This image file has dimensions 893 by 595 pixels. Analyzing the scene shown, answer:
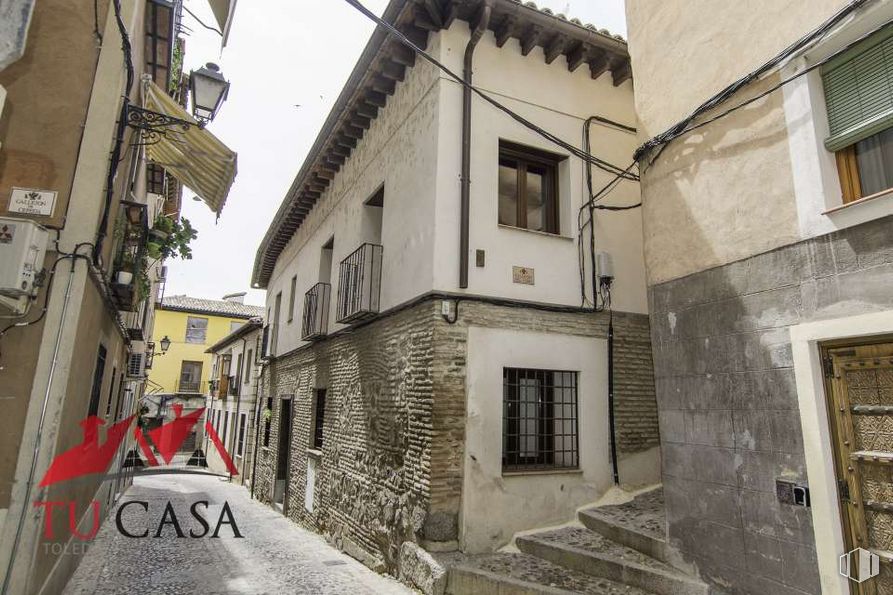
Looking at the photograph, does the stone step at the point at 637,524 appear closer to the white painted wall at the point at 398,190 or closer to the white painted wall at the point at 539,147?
the white painted wall at the point at 539,147

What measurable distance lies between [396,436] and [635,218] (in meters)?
4.51

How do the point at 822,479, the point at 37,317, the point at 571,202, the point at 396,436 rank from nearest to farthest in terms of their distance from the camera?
the point at 822,479 → the point at 37,317 → the point at 396,436 → the point at 571,202

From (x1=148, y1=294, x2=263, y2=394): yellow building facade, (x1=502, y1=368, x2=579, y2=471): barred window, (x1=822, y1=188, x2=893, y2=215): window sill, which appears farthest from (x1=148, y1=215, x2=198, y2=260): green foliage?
(x1=148, y1=294, x2=263, y2=394): yellow building facade

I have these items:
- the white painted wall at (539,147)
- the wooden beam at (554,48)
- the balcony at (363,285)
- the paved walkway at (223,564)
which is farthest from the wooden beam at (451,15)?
the paved walkway at (223,564)

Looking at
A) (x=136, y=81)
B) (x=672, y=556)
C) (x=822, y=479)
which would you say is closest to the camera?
(x=822, y=479)

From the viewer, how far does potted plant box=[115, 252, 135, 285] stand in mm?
5406

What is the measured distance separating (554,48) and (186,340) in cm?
3223

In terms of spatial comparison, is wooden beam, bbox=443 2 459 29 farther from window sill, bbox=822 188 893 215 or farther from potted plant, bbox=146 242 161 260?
window sill, bbox=822 188 893 215

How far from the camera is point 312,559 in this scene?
736cm

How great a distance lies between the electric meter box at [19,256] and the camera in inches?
137

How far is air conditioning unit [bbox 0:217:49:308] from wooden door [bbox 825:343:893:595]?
5.48 metres

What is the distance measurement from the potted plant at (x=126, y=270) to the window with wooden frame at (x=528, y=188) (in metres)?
4.38

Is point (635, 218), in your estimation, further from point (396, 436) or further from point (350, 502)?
point (350, 502)

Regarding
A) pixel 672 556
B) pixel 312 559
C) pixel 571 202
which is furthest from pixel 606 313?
pixel 312 559
